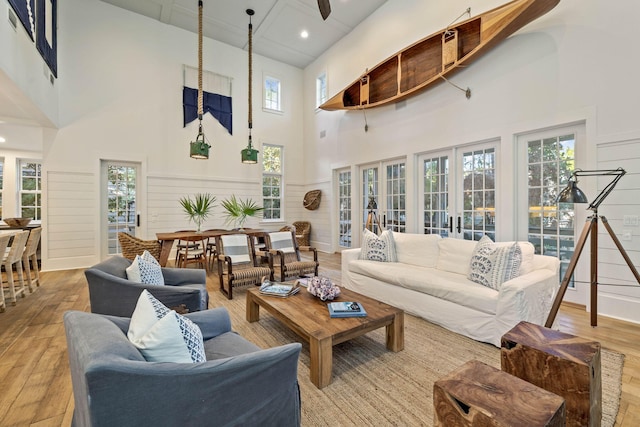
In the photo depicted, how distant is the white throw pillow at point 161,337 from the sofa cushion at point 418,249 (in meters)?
2.97

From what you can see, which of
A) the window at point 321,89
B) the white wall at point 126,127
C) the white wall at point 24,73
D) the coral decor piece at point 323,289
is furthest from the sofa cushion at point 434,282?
the window at point 321,89

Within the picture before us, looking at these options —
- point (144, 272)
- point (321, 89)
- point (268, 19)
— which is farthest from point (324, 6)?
point (321, 89)

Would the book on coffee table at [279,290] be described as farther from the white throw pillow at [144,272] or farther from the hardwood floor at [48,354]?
the hardwood floor at [48,354]

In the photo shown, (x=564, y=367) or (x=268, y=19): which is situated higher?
(x=268, y=19)

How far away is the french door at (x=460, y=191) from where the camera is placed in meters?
4.23

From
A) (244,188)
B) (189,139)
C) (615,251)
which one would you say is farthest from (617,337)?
(189,139)

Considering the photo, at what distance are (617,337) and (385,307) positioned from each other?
2185 millimetres

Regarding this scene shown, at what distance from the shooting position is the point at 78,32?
209 inches

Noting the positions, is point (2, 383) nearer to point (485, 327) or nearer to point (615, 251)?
point (485, 327)

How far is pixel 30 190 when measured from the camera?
23.2 ft

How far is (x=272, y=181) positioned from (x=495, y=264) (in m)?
6.05

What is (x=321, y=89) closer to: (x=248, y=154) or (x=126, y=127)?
(x=248, y=154)

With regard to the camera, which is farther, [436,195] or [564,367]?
[436,195]

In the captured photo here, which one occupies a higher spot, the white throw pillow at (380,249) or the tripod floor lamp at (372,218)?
the tripod floor lamp at (372,218)
